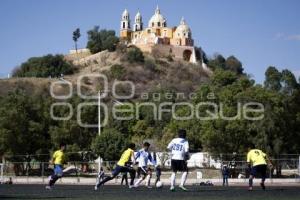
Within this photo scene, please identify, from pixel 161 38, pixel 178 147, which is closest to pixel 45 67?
pixel 161 38

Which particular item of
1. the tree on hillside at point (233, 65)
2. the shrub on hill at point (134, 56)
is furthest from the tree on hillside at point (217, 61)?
the shrub on hill at point (134, 56)

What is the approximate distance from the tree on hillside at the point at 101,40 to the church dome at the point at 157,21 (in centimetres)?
1312

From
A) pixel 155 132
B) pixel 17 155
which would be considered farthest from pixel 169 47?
pixel 17 155

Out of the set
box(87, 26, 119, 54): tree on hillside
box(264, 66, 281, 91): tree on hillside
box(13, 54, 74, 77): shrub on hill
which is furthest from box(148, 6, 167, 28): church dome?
Result: box(264, 66, 281, 91): tree on hillside

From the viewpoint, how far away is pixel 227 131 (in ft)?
179

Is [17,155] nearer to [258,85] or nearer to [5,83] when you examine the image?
[258,85]

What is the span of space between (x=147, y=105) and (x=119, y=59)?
219 feet

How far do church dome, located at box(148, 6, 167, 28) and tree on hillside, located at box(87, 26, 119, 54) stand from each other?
1312 cm

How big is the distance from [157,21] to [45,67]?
41.8 m

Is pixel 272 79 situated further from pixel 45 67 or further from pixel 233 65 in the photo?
pixel 233 65

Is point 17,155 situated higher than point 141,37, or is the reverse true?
point 141,37

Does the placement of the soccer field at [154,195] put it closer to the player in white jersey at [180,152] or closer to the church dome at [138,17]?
the player in white jersey at [180,152]

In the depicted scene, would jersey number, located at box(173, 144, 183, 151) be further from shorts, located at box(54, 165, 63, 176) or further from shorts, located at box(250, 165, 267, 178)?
shorts, located at box(54, 165, 63, 176)

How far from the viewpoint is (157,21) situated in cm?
18625
